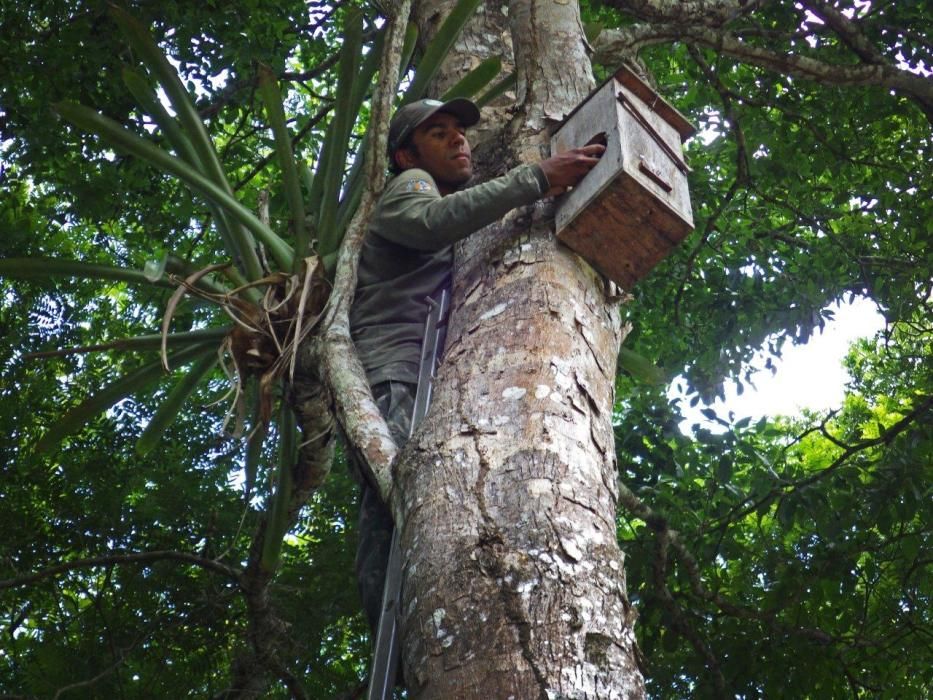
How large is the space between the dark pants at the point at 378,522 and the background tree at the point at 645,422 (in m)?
0.79

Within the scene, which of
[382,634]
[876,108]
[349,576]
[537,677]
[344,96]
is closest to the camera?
[537,677]

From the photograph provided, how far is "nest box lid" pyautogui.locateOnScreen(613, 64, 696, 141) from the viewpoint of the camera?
9.16 feet

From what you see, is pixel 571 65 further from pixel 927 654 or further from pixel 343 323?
pixel 927 654

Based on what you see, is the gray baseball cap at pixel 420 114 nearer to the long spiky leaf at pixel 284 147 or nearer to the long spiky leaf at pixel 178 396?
the long spiky leaf at pixel 284 147

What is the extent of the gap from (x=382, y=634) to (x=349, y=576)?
2.48 metres

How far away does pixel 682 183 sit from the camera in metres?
2.79

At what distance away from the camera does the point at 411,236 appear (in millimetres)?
2855

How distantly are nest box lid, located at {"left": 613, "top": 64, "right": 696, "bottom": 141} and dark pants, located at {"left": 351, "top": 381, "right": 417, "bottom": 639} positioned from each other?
989 mm

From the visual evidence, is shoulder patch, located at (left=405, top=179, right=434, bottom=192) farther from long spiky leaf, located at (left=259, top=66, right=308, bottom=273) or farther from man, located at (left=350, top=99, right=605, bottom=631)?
long spiky leaf, located at (left=259, top=66, right=308, bottom=273)

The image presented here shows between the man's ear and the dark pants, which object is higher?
the man's ear

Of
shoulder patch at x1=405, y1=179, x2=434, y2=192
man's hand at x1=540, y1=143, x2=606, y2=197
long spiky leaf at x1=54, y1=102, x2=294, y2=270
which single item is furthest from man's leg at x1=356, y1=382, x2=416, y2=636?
long spiky leaf at x1=54, y1=102, x2=294, y2=270

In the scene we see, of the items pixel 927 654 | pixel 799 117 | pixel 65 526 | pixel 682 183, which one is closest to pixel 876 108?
pixel 799 117

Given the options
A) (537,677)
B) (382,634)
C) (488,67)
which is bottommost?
(537,677)

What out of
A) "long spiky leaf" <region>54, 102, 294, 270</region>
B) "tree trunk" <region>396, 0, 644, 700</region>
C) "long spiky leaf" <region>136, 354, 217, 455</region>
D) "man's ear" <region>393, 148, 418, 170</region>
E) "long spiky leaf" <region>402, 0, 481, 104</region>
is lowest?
"tree trunk" <region>396, 0, 644, 700</region>
